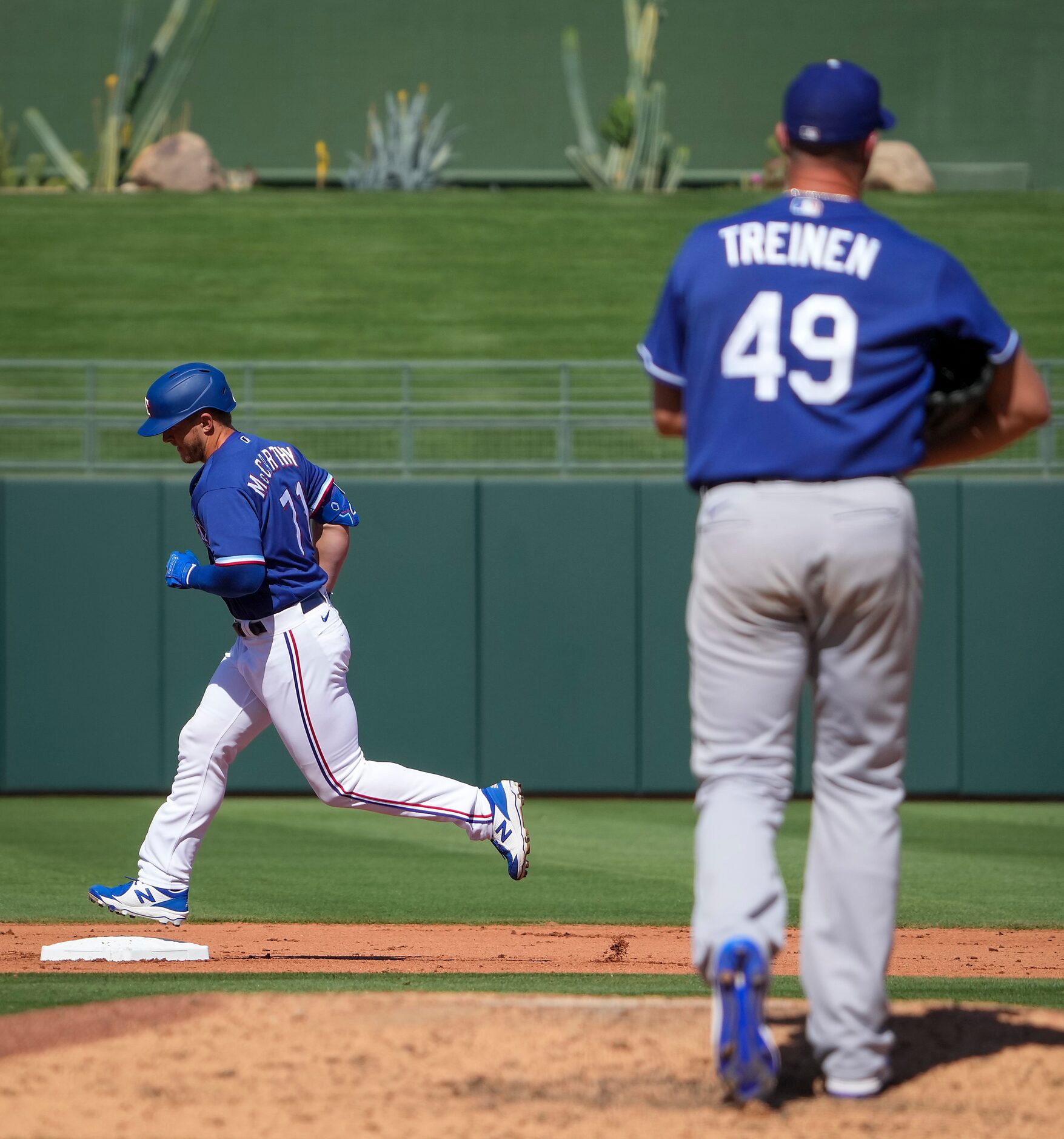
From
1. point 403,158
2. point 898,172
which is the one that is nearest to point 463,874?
point 403,158

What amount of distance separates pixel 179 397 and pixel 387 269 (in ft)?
65.2

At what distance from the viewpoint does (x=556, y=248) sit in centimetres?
2573

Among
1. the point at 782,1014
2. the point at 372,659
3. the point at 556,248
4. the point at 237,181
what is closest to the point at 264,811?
the point at 372,659

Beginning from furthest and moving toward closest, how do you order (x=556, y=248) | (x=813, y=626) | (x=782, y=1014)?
(x=556, y=248), (x=782, y=1014), (x=813, y=626)

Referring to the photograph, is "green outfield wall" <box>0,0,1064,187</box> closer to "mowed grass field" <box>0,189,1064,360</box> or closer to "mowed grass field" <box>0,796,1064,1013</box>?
"mowed grass field" <box>0,189,1064,360</box>

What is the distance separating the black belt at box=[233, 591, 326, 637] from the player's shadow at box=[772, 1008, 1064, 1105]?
247cm

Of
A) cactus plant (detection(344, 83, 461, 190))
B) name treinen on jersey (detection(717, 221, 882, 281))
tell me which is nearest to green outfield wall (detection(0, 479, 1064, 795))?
name treinen on jersey (detection(717, 221, 882, 281))

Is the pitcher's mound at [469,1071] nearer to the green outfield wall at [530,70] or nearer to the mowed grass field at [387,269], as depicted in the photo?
the mowed grass field at [387,269]

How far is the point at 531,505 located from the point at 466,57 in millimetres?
22574

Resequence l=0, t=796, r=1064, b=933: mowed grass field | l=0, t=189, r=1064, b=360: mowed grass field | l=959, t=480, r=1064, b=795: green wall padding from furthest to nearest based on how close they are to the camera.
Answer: l=0, t=189, r=1064, b=360: mowed grass field < l=959, t=480, r=1064, b=795: green wall padding < l=0, t=796, r=1064, b=933: mowed grass field

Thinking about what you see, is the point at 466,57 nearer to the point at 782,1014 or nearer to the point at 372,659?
the point at 372,659

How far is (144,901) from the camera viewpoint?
17.7 ft

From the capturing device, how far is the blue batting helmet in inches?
210

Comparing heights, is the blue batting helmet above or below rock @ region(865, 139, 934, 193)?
below
